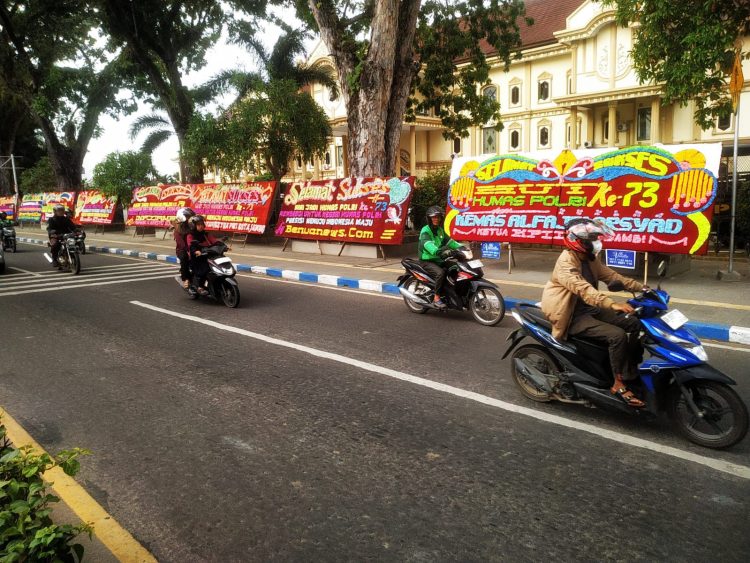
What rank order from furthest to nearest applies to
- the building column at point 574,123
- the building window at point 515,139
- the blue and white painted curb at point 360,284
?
the building window at point 515,139
the building column at point 574,123
the blue and white painted curb at point 360,284

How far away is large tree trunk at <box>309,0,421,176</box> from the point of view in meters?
14.1

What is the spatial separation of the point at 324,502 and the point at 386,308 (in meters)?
5.81

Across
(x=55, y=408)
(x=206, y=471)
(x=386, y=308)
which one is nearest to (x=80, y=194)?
(x=386, y=308)

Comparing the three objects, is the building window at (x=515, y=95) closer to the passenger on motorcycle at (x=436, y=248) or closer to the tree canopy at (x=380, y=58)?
the tree canopy at (x=380, y=58)

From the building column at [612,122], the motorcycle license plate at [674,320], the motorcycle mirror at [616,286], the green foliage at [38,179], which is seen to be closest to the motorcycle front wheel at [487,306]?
the motorcycle mirror at [616,286]

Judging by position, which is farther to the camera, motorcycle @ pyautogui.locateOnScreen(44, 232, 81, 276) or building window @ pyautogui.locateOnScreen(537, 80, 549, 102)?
building window @ pyautogui.locateOnScreen(537, 80, 549, 102)

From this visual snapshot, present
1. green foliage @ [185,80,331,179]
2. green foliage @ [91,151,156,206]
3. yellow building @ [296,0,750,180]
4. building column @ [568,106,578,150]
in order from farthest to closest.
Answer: building column @ [568,106,578,150], yellow building @ [296,0,750,180], green foliage @ [91,151,156,206], green foliage @ [185,80,331,179]

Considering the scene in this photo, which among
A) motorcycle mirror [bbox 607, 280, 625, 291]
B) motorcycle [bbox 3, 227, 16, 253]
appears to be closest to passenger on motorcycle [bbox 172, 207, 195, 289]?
motorcycle mirror [bbox 607, 280, 625, 291]

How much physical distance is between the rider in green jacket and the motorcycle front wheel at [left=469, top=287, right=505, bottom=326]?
502 millimetres

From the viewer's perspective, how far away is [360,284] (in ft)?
36.3

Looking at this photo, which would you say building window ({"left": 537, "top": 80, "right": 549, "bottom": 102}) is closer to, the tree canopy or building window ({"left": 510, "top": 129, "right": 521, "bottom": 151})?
building window ({"left": 510, "top": 129, "right": 521, "bottom": 151})

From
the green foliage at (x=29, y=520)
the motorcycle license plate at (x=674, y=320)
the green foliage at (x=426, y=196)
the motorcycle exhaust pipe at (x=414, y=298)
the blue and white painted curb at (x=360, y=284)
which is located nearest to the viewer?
the green foliage at (x=29, y=520)

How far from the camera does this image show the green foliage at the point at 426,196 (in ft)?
54.2

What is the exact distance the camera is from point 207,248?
31.3 ft
